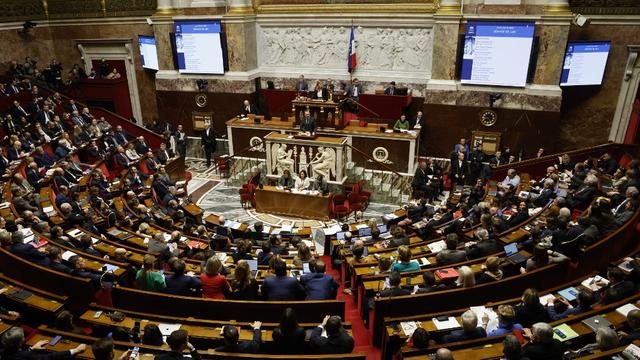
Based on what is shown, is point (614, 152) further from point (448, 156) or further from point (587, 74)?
point (448, 156)

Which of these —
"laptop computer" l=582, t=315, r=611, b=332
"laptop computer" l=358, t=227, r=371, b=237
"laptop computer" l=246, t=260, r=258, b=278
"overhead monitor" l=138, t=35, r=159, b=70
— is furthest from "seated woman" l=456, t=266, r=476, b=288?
"overhead monitor" l=138, t=35, r=159, b=70

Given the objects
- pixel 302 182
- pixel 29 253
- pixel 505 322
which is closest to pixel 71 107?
pixel 302 182

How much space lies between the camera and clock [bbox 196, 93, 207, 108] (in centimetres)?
1730

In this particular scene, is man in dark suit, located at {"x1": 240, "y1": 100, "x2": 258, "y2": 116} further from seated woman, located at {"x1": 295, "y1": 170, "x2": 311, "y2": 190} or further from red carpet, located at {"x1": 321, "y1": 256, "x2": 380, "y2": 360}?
red carpet, located at {"x1": 321, "y1": 256, "x2": 380, "y2": 360}

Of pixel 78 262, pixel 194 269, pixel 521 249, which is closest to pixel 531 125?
pixel 521 249

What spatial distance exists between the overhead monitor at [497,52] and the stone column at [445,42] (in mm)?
385

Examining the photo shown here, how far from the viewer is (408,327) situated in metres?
5.25

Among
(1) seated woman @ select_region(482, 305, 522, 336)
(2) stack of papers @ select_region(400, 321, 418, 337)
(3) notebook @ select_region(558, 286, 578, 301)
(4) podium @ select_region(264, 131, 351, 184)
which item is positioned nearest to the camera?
(1) seated woman @ select_region(482, 305, 522, 336)

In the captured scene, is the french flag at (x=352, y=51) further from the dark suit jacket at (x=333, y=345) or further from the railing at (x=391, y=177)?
the dark suit jacket at (x=333, y=345)

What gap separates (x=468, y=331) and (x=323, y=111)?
33.8 feet

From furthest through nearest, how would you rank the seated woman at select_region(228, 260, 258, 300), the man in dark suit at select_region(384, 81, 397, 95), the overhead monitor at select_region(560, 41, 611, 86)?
the man in dark suit at select_region(384, 81, 397, 95), the overhead monitor at select_region(560, 41, 611, 86), the seated woman at select_region(228, 260, 258, 300)

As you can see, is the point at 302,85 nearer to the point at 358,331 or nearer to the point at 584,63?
the point at 584,63

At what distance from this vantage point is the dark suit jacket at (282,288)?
5.68 metres

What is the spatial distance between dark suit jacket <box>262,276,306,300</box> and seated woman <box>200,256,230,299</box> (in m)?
0.59
